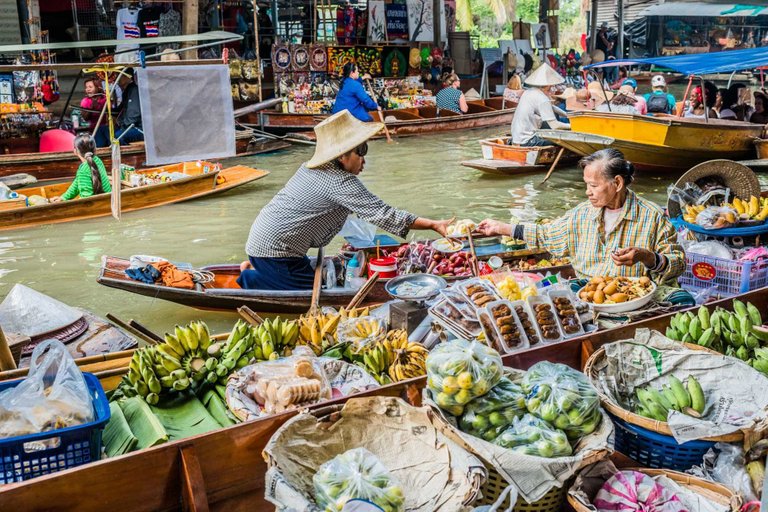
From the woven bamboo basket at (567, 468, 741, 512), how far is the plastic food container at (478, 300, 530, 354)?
0.92 m

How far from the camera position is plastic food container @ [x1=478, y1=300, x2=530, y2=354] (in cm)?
317

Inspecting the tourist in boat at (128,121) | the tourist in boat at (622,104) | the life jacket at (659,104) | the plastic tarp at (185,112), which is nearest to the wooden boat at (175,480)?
the plastic tarp at (185,112)

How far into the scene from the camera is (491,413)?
2303mm

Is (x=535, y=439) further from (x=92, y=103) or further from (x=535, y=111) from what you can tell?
(x=92, y=103)

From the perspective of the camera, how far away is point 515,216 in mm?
10195

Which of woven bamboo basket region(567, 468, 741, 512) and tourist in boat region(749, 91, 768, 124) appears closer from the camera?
woven bamboo basket region(567, 468, 741, 512)

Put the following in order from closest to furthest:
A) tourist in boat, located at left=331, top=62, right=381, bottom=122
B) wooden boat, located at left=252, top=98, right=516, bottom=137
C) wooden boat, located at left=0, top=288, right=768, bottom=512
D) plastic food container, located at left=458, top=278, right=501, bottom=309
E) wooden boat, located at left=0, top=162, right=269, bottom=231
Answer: wooden boat, located at left=0, top=288, right=768, bottom=512
plastic food container, located at left=458, top=278, right=501, bottom=309
wooden boat, located at left=0, top=162, right=269, bottom=231
tourist in boat, located at left=331, top=62, right=381, bottom=122
wooden boat, located at left=252, top=98, right=516, bottom=137

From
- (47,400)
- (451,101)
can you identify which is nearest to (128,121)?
(451,101)

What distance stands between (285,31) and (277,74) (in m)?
3.99

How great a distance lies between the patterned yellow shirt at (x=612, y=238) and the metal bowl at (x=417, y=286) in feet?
2.02

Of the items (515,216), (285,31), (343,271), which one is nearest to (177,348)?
(343,271)

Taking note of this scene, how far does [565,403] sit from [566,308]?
1196 mm

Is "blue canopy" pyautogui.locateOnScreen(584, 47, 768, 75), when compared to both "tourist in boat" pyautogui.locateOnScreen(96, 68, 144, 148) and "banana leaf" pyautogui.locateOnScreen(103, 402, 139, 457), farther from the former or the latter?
"banana leaf" pyautogui.locateOnScreen(103, 402, 139, 457)

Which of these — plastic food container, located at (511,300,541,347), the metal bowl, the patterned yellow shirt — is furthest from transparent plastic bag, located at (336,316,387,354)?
the patterned yellow shirt
